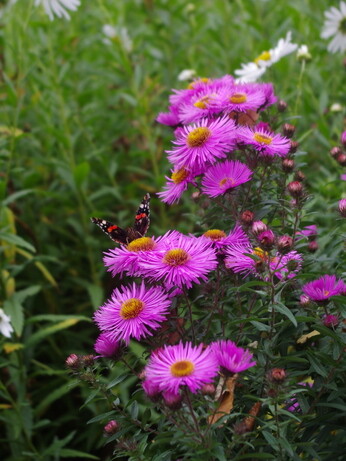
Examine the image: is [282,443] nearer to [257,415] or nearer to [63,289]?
[257,415]

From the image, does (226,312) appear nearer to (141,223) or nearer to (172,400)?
(141,223)

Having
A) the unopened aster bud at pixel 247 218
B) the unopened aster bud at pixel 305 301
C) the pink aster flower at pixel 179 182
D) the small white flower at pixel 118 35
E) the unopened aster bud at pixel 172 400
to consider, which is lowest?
the unopened aster bud at pixel 172 400

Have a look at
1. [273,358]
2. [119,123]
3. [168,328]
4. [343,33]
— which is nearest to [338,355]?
[273,358]

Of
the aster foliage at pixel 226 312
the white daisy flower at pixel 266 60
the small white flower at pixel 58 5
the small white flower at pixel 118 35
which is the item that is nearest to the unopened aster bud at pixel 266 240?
the aster foliage at pixel 226 312

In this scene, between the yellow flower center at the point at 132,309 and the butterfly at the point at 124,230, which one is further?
the butterfly at the point at 124,230

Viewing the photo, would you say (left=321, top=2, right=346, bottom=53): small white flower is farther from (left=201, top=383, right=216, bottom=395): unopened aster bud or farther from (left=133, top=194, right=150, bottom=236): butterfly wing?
(left=201, top=383, right=216, bottom=395): unopened aster bud

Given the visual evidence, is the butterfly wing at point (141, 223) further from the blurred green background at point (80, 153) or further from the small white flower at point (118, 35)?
the small white flower at point (118, 35)

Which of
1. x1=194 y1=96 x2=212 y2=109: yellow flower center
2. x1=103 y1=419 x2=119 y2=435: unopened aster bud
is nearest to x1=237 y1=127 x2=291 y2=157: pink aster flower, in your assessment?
x1=194 y1=96 x2=212 y2=109: yellow flower center

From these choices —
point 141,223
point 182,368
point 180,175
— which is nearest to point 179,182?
point 180,175
